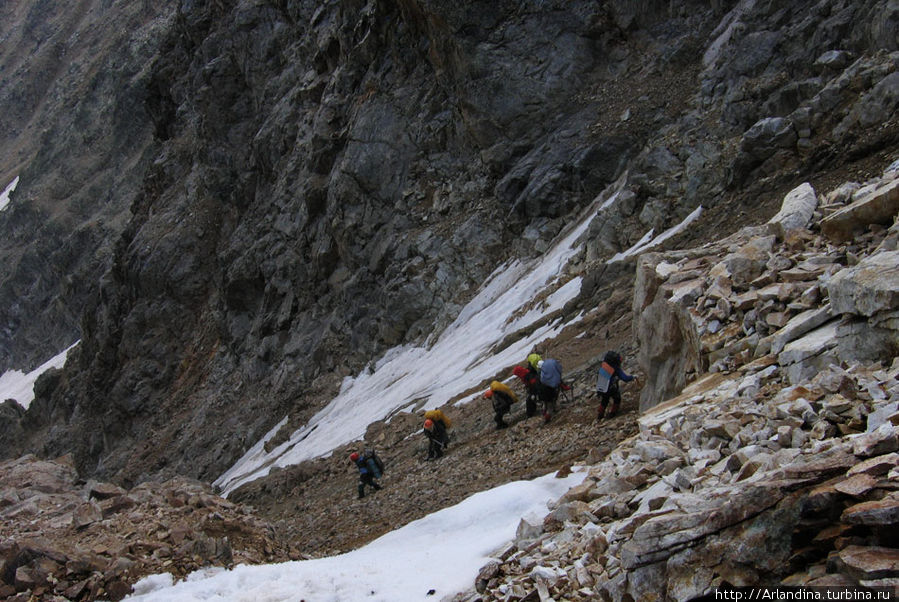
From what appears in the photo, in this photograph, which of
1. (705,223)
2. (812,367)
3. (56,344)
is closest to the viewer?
(812,367)

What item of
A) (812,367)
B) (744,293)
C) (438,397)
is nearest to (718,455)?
(812,367)


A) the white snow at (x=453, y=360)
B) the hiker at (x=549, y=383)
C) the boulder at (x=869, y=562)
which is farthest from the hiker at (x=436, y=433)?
the boulder at (x=869, y=562)

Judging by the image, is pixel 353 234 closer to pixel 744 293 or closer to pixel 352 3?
pixel 352 3

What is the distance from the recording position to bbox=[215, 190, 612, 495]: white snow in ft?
75.5

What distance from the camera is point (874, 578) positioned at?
384 cm

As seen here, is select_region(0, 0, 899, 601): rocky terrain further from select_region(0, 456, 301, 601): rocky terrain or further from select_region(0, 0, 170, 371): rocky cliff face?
select_region(0, 0, 170, 371): rocky cliff face

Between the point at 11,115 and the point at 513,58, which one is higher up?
the point at 11,115

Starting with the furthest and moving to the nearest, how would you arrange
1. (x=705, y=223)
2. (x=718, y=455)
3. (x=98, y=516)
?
(x=705, y=223), (x=98, y=516), (x=718, y=455)

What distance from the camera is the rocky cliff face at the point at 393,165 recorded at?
2288 centimetres

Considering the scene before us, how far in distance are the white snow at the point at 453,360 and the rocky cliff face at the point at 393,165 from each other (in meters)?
1.32

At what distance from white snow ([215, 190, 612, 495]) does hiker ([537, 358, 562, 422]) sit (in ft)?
19.0

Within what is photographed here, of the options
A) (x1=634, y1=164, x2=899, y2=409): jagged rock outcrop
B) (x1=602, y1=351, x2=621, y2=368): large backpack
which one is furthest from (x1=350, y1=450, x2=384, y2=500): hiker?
(x1=634, y1=164, x2=899, y2=409): jagged rock outcrop

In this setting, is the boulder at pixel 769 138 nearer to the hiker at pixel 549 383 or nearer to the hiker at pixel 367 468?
the hiker at pixel 549 383

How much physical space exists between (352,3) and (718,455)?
1518 inches
